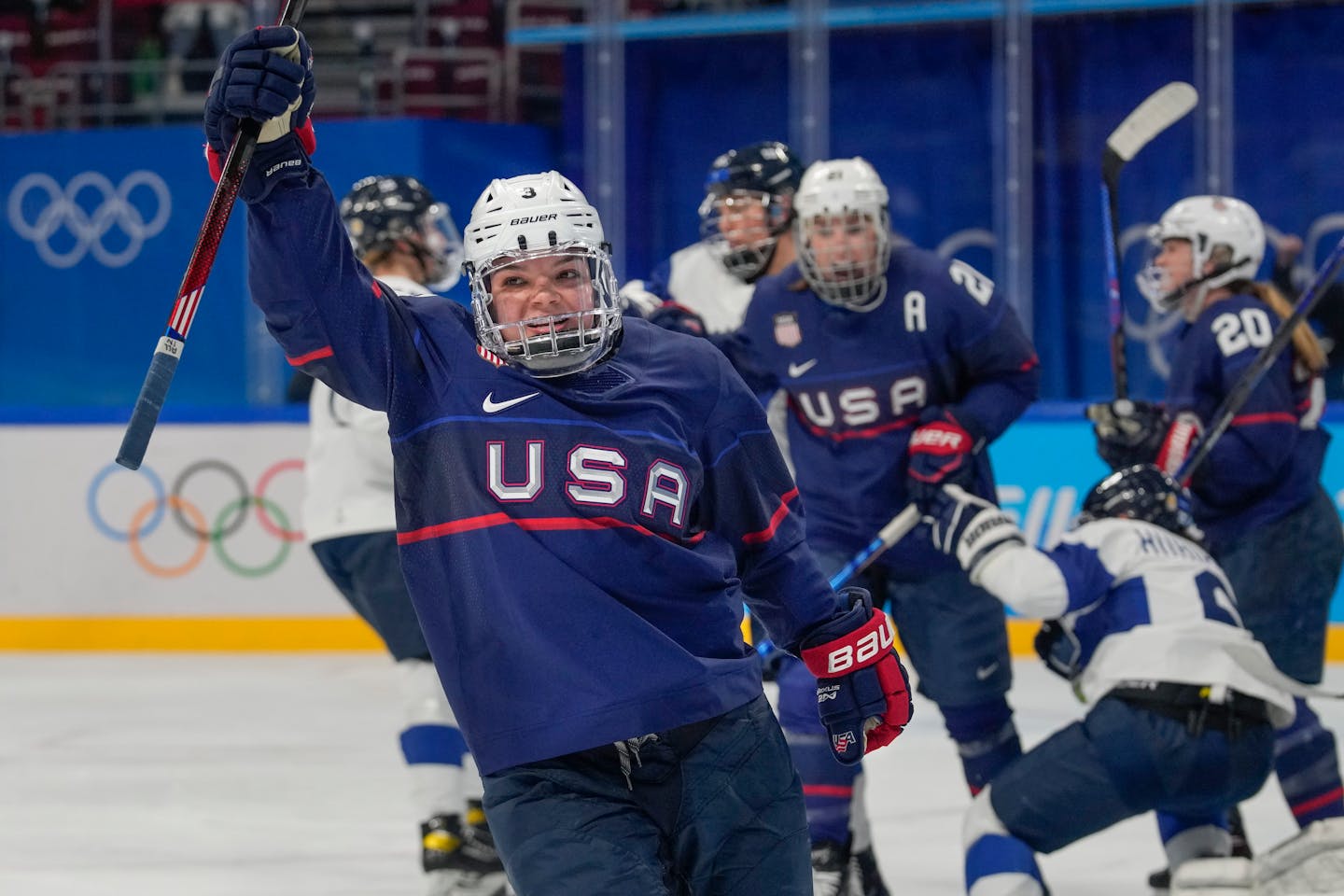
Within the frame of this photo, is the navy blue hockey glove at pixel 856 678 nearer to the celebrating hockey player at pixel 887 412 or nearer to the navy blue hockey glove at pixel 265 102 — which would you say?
the navy blue hockey glove at pixel 265 102

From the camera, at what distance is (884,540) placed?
341 cm

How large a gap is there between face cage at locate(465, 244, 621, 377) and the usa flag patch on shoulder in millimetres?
1533

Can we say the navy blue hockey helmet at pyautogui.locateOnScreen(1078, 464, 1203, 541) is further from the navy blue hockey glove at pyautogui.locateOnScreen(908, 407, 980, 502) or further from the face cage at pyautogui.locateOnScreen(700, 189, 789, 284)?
the face cage at pyautogui.locateOnScreen(700, 189, 789, 284)

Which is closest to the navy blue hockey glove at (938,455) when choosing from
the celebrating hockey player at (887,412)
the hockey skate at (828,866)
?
the celebrating hockey player at (887,412)

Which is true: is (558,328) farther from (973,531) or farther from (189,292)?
(973,531)

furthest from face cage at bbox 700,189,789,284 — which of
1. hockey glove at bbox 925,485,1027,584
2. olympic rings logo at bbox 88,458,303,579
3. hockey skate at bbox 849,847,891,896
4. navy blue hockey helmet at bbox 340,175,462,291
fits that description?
olympic rings logo at bbox 88,458,303,579

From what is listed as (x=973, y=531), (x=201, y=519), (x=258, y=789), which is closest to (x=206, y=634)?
(x=201, y=519)

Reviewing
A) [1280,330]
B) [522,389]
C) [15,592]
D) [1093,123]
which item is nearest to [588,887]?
[522,389]

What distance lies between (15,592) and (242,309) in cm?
221

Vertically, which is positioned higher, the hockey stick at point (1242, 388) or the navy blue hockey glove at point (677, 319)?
the navy blue hockey glove at point (677, 319)

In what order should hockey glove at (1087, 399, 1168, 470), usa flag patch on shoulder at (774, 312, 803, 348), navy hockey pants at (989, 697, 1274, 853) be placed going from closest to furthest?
navy hockey pants at (989, 697, 1274, 853), usa flag patch on shoulder at (774, 312, 803, 348), hockey glove at (1087, 399, 1168, 470)

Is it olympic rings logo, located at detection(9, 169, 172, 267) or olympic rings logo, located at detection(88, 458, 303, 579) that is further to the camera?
olympic rings logo, located at detection(9, 169, 172, 267)

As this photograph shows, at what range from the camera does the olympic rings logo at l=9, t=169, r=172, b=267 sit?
905 centimetres

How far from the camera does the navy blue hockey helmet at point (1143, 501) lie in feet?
10.5
